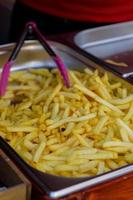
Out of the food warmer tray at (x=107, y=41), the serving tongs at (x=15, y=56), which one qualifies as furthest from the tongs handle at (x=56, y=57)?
the food warmer tray at (x=107, y=41)

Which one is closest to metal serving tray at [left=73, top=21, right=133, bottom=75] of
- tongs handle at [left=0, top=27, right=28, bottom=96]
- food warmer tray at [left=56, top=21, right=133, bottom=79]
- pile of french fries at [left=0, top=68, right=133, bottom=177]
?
food warmer tray at [left=56, top=21, right=133, bottom=79]

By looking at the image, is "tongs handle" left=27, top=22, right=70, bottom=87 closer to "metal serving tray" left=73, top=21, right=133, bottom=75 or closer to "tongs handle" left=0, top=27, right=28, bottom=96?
"tongs handle" left=0, top=27, right=28, bottom=96

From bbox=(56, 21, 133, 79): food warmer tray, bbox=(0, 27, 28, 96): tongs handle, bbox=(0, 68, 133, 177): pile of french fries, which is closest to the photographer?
bbox=(0, 68, 133, 177): pile of french fries

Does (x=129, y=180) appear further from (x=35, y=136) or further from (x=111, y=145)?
(x=35, y=136)

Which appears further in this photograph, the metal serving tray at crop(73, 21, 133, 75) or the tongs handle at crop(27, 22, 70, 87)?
the metal serving tray at crop(73, 21, 133, 75)

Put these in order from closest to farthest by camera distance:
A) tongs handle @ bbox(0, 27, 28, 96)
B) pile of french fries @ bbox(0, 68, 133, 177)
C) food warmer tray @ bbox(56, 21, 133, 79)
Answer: pile of french fries @ bbox(0, 68, 133, 177) → tongs handle @ bbox(0, 27, 28, 96) → food warmer tray @ bbox(56, 21, 133, 79)

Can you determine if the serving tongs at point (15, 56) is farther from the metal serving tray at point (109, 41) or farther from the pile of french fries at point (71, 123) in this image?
the metal serving tray at point (109, 41)
